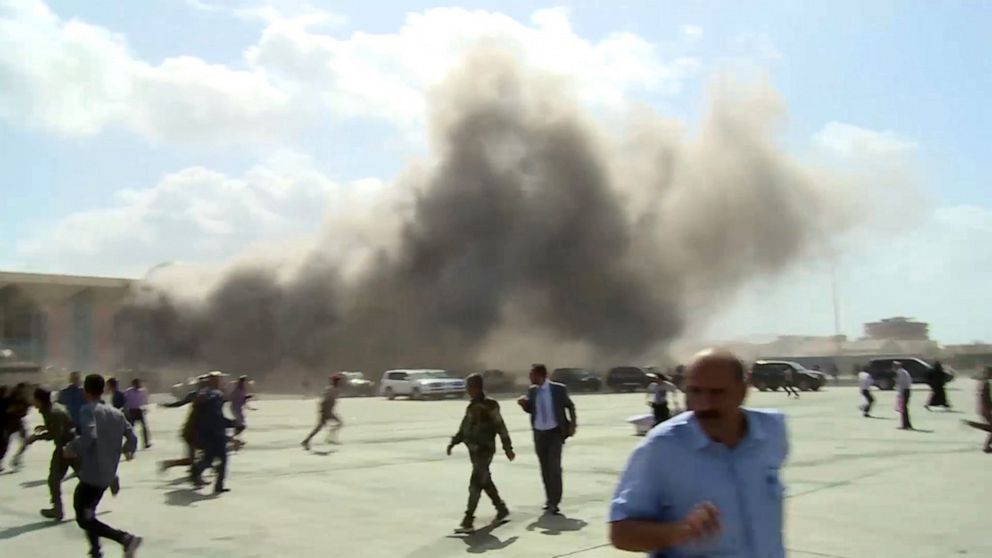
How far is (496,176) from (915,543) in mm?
42975

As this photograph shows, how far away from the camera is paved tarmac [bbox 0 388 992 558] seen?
7.57 m

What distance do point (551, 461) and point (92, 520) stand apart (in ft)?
13.4

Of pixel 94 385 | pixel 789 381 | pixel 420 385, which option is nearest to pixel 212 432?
pixel 94 385

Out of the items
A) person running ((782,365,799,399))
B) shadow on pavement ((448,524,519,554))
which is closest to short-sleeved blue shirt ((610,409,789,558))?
shadow on pavement ((448,524,519,554))

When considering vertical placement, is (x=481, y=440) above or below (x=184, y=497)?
above

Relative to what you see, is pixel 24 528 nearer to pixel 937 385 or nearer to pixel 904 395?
pixel 904 395

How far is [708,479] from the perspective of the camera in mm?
2549

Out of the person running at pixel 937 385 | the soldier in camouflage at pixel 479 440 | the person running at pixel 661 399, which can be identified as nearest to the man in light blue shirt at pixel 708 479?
the soldier in camouflage at pixel 479 440

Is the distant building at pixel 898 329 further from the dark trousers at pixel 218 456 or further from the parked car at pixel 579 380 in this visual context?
the dark trousers at pixel 218 456

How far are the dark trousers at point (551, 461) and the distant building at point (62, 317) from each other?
54.3 meters

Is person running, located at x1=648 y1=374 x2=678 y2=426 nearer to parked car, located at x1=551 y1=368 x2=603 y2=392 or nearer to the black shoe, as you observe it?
the black shoe

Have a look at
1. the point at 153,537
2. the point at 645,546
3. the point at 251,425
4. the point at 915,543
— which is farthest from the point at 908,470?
the point at 251,425

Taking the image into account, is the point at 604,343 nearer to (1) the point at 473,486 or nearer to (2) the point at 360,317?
(2) the point at 360,317

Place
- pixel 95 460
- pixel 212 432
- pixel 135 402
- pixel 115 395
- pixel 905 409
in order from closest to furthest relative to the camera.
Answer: pixel 95 460, pixel 212 432, pixel 115 395, pixel 135 402, pixel 905 409
